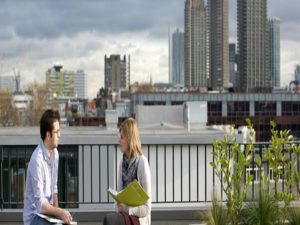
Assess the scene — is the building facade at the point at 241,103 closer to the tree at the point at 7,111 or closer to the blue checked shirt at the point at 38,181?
the tree at the point at 7,111

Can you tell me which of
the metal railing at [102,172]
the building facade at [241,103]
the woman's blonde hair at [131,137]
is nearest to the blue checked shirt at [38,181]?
the woman's blonde hair at [131,137]

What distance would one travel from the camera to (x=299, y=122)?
133m

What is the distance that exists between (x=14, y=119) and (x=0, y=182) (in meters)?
116

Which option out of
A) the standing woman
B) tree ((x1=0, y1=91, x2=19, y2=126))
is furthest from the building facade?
the standing woman

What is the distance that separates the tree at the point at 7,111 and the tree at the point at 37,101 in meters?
3.57

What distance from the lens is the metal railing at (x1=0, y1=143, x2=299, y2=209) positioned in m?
11.4

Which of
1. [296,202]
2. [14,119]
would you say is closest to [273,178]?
[296,202]

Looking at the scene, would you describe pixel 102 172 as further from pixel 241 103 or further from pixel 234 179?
pixel 241 103

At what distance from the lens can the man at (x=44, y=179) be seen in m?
5.31

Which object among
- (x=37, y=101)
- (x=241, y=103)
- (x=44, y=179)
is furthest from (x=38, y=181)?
(x=241, y=103)

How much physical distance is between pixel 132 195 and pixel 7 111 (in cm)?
12091

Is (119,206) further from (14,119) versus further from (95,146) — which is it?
(14,119)

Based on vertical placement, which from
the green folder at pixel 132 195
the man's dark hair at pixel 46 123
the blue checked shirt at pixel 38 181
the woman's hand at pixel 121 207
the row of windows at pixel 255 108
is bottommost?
the row of windows at pixel 255 108

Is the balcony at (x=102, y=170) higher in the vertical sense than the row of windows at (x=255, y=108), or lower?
higher
